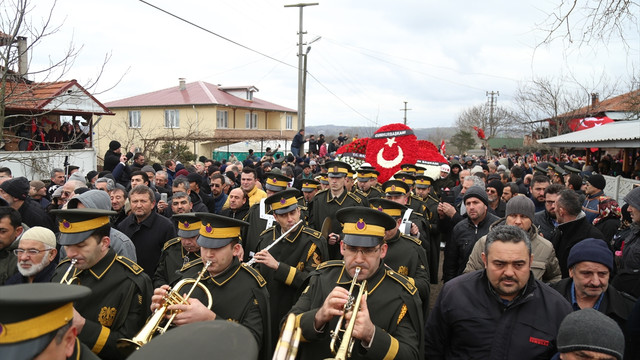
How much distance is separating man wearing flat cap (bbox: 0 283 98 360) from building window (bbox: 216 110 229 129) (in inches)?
1665

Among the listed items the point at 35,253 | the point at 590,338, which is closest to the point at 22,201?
the point at 35,253

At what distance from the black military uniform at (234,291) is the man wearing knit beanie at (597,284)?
242 cm

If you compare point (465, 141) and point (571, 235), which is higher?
point (465, 141)

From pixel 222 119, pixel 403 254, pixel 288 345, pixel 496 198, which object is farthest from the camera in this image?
pixel 222 119

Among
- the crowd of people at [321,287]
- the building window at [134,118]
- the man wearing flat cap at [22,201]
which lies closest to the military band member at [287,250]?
the crowd of people at [321,287]

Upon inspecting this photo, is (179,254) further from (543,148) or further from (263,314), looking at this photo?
(543,148)

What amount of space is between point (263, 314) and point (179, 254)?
68.7 inches

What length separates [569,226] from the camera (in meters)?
5.07

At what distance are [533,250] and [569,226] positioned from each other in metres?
0.95

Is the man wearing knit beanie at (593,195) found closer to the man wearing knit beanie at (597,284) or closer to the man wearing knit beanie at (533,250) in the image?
the man wearing knit beanie at (533,250)

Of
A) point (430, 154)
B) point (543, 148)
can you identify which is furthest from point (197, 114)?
point (430, 154)

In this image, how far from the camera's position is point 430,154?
520 inches

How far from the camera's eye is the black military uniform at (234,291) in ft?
11.4

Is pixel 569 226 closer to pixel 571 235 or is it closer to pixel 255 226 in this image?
pixel 571 235
